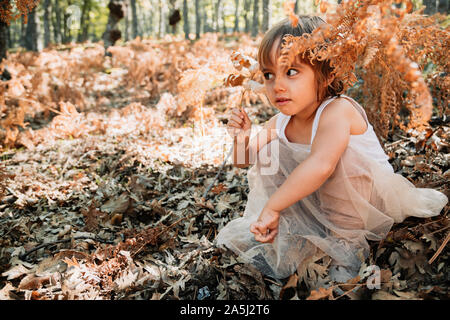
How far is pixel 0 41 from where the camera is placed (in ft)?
18.9

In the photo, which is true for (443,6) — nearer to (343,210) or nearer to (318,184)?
(343,210)

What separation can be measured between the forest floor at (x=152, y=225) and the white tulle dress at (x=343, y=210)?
2.8 inches

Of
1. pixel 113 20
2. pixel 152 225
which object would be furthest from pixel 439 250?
pixel 113 20

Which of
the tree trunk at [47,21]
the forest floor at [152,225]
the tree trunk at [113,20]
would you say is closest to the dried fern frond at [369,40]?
the forest floor at [152,225]

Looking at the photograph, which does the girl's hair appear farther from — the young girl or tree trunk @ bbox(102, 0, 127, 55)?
tree trunk @ bbox(102, 0, 127, 55)

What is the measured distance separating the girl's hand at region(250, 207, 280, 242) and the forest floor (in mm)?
240

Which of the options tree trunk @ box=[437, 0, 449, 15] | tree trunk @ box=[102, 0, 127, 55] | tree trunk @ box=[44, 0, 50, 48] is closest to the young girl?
tree trunk @ box=[437, 0, 449, 15]

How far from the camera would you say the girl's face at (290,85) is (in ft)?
5.14

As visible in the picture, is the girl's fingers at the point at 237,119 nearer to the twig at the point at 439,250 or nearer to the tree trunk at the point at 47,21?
the twig at the point at 439,250

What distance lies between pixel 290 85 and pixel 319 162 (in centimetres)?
41

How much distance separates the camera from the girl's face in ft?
5.14

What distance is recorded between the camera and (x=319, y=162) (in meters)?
1.52
